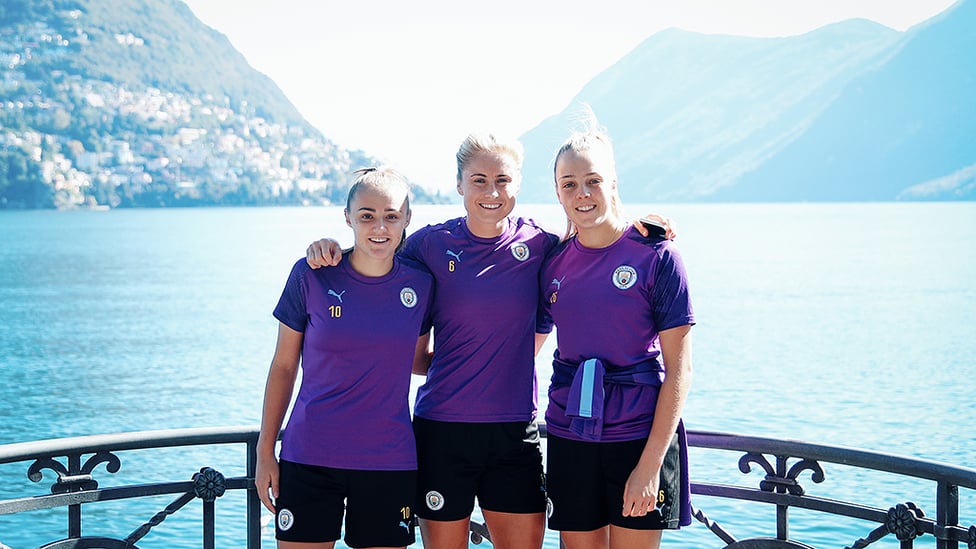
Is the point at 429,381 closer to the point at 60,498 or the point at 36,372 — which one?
the point at 60,498

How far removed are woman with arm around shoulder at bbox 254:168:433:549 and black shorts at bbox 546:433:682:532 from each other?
0.51 m

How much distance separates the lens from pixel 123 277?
55344 millimetres

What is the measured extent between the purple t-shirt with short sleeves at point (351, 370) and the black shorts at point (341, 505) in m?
0.04

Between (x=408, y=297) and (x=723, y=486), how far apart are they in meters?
1.37

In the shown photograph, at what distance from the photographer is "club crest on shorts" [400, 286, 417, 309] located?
3.64 metres

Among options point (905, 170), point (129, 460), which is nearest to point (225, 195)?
point (905, 170)

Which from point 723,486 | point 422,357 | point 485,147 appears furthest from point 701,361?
point 485,147

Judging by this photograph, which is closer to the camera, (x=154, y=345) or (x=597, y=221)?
(x=597, y=221)

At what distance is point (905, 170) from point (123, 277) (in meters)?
176

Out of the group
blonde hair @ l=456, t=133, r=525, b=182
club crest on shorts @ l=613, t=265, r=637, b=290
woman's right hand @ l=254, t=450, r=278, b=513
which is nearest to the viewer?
club crest on shorts @ l=613, t=265, r=637, b=290

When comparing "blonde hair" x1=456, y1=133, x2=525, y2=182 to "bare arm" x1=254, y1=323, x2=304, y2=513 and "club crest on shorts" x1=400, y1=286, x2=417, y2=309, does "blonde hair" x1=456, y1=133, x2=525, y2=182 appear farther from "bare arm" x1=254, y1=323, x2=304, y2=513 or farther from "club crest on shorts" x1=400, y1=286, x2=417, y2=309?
"bare arm" x1=254, y1=323, x2=304, y2=513

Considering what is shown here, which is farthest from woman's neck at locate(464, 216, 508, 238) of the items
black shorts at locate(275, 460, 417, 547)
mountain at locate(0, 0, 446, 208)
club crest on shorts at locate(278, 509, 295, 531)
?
mountain at locate(0, 0, 446, 208)

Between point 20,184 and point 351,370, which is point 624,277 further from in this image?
point 20,184

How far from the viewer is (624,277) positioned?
3.48 meters
